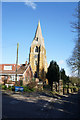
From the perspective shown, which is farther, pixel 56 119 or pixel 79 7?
pixel 79 7

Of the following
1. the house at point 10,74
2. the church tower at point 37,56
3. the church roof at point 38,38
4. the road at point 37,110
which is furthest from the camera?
the church roof at point 38,38

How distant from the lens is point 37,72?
60.9 metres

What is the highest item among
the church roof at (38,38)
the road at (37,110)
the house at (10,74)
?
the church roof at (38,38)

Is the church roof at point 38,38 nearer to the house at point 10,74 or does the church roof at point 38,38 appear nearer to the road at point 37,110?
the house at point 10,74

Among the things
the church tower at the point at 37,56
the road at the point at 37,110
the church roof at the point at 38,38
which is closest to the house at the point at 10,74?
the road at the point at 37,110

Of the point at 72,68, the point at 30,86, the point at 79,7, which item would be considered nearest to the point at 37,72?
the point at 30,86

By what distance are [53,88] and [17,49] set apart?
38.5 feet

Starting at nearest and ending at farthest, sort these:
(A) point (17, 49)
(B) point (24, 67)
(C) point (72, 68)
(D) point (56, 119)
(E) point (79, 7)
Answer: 1. (D) point (56, 119)
2. (E) point (79, 7)
3. (C) point (72, 68)
4. (A) point (17, 49)
5. (B) point (24, 67)

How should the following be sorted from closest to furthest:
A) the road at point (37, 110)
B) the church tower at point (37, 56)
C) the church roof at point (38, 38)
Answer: the road at point (37, 110), the church tower at point (37, 56), the church roof at point (38, 38)

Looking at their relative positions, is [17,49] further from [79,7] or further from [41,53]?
[41,53]

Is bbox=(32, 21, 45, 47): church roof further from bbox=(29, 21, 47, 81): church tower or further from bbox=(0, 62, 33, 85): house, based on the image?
bbox=(0, 62, 33, 85): house

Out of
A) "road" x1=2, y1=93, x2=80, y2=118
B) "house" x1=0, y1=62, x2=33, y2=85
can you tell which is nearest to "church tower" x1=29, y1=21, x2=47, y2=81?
"house" x1=0, y1=62, x2=33, y2=85

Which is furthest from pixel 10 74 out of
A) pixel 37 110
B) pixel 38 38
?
pixel 38 38

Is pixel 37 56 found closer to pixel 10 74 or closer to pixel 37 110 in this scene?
pixel 10 74
